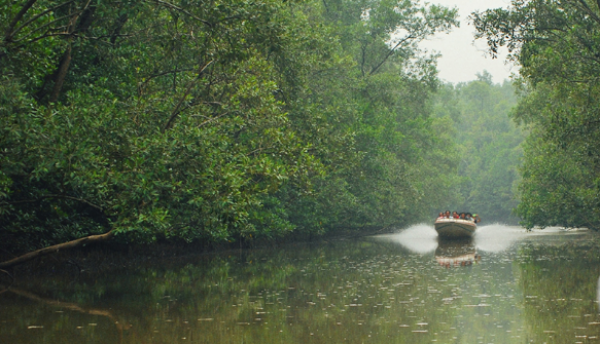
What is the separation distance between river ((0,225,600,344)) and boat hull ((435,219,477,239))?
14.2 metres

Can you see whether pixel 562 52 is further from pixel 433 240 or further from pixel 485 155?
pixel 485 155

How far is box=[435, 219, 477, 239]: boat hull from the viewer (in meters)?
35.1

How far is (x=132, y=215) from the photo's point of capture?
13688 millimetres

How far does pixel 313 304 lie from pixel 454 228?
79.6ft

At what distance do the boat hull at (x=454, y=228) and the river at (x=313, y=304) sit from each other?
1419 cm

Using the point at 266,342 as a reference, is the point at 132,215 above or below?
above

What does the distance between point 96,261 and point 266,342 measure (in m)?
11.2

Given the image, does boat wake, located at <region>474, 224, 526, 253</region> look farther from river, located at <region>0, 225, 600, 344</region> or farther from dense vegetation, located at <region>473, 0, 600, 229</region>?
river, located at <region>0, 225, 600, 344</region>

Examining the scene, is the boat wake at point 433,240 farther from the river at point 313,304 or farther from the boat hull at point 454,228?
the river at point 313,304

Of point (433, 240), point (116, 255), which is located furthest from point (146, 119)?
point (433, 240)

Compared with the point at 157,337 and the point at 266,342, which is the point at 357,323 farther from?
the point at 157,337

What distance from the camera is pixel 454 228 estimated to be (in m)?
35.2

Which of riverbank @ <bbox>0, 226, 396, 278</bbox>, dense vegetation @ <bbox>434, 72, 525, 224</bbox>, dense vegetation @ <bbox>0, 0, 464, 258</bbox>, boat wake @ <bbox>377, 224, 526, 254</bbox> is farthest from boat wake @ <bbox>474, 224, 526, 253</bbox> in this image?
dense vegetation @ <bbox>434, 72, 525, 224</bbox>

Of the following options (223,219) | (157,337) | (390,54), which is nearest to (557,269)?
(223,219)
